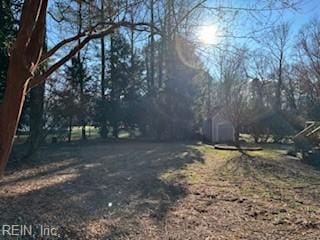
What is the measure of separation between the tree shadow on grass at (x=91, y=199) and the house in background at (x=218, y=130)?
42.0ft

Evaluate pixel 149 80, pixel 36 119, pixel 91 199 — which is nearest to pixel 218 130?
pixel 149 80

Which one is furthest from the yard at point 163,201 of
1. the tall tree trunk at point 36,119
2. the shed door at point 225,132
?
the shed door at point 225,132

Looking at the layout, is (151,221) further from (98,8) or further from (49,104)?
(49,104)

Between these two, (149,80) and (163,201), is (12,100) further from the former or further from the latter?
(149,80)

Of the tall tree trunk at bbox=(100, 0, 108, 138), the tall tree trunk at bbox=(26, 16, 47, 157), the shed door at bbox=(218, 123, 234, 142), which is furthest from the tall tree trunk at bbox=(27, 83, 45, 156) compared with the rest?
the shed door at bbox=(218, 123, 234, 142)

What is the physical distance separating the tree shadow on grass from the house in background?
12.8 metres

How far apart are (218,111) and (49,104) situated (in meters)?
12.2

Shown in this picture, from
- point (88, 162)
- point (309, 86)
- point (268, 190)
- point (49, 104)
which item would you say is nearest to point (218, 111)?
point (309, 86)

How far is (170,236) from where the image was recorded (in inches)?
182

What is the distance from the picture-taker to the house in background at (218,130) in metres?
23.1

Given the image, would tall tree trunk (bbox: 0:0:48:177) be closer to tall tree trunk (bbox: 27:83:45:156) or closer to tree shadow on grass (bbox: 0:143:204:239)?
tree shadow on grass (bbox: 0:143:204:239)

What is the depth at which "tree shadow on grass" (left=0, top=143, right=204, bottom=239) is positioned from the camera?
4.88 m

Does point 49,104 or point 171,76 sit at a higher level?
point 171,76

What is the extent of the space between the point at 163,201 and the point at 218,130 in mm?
17218
